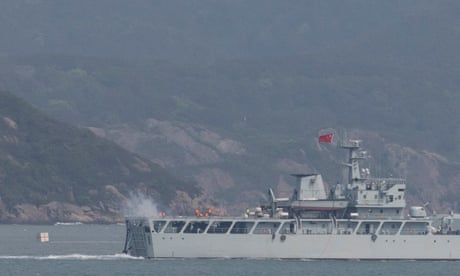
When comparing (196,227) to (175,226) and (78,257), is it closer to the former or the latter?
(175,226)

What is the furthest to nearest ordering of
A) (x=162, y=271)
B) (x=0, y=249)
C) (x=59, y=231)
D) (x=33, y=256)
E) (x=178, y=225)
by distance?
(x=59, y=231)
(x=0, y=249)
(x=33, y=256)
(x=178, y=225)
(x=162, y=271)

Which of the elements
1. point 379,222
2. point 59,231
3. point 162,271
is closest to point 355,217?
point 379,222

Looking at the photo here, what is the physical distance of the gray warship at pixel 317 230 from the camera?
104 m

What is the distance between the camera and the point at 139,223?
10475 cm

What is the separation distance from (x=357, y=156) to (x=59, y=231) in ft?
267

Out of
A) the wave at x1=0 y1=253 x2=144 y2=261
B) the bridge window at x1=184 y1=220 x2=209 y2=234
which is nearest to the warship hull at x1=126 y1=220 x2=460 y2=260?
the bridge window at x1=184 y1=220 x2=209 y2=234

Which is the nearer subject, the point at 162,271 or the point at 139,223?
the point at 162,271

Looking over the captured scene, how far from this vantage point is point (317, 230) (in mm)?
105562

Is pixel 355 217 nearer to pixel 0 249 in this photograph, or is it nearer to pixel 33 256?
pixel 33 256

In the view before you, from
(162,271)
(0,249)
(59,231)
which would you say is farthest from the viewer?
(59,231)

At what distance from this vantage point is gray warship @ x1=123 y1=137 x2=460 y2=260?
4087 inches

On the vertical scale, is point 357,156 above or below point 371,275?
above

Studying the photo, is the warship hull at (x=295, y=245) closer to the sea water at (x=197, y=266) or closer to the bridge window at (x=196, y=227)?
the bridge window at (x=196, y=227)

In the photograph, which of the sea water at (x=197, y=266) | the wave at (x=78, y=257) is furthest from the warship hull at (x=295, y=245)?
the wave at (x=78, y=257)
